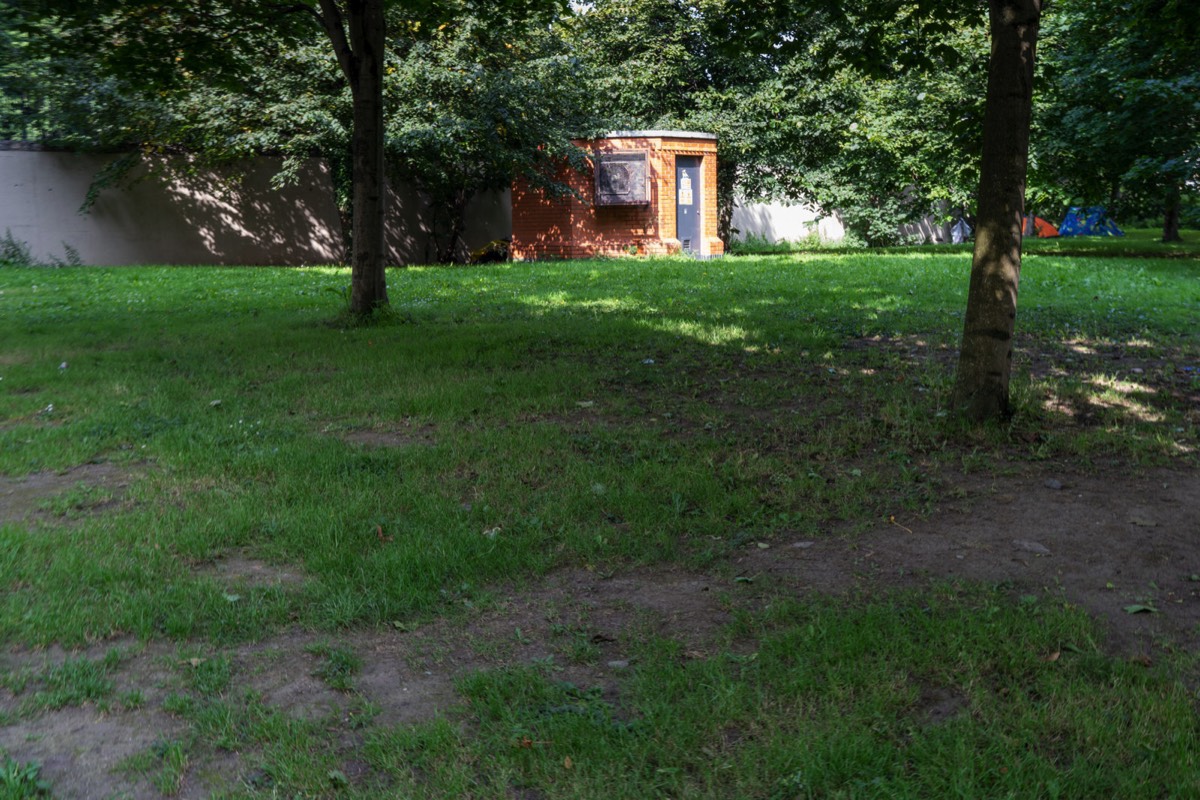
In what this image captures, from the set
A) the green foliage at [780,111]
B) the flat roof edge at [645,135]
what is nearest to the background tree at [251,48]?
the flat roof edge at [645,135]

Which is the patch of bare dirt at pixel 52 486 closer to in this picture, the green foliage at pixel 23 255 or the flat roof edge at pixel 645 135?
the green foliage at pixel 23 255

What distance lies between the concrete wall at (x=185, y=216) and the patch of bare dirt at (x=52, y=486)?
61.3 ft

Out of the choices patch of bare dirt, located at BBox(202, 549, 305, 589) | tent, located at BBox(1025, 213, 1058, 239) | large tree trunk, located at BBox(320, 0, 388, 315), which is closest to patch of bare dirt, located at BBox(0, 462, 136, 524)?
patch of bare dirt, located at BBox(202, 549, 305, 589)

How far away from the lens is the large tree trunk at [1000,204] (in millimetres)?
5887

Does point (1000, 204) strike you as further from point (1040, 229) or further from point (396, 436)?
point (1040, 229)

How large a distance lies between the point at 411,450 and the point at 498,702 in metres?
2.98

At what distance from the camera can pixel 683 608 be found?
3.93 metres

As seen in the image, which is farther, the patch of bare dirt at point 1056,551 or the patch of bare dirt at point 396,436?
the patch of bare dirt at point 396,436

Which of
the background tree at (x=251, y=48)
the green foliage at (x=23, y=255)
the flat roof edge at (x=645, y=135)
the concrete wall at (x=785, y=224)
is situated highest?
the flat roof edge at (x=645, y=135)

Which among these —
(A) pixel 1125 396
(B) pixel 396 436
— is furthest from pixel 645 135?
(B) pixel 396 436

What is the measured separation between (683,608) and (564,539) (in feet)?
2.91

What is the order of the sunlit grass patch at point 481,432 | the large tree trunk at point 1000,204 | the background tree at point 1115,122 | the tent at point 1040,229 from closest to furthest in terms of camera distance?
the sunlit grass patch at point 481,432 → the large tree trunk at point 1000,204 → the background tree at point 1115,122 → the tent at point 1040,229

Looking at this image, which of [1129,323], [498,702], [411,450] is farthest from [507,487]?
[1129,323]

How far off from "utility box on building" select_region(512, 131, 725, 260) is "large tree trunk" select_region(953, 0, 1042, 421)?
18.2 metres
